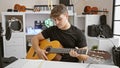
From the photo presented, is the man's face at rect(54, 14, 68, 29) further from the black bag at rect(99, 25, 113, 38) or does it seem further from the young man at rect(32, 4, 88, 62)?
the black bag at rect(99, 25, 113, 38)

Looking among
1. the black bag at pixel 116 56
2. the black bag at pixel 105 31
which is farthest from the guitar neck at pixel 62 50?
the black bag at pixel 105 31

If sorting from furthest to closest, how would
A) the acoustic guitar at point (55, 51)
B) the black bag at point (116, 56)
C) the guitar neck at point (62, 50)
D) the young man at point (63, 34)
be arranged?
the black bag at point (116, 56) → the young man at point (63, 34) → the guitar neck at point (62, 50) → the acoustic guitar at point (55, 51)

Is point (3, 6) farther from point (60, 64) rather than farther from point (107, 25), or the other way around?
point (60, 64)

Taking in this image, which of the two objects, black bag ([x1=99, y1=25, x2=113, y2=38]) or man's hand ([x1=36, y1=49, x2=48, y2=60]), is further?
black bag ([x1=99, y1=25, x2=113, y2=38])

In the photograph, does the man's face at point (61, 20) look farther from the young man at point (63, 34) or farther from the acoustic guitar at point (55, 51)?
Result: the acoustic guitar at point (55, 51)

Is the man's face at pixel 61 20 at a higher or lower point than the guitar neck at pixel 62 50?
higher

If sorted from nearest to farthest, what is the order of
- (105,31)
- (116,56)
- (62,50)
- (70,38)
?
1. (62,50)
2. (70,38)
3. (116,56)
4. (105,31)

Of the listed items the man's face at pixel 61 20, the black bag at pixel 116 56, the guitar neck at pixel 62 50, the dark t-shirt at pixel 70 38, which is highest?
the man's face at pixel 61 20

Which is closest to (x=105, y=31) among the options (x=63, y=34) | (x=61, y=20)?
(x=63, y=34)

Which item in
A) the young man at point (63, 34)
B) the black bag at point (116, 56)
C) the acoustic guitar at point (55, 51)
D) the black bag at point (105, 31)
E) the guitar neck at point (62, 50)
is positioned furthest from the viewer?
the black bag at point (105, 31)

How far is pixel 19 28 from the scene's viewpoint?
3.60 metres

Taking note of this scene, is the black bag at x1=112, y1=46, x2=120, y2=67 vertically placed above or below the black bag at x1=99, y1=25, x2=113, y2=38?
below

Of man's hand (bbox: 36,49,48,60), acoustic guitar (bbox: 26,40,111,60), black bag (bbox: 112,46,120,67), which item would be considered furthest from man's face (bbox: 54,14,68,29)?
black bag (bbox: 112,46,120,67)

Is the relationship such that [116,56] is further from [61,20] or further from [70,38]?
[61,20]
